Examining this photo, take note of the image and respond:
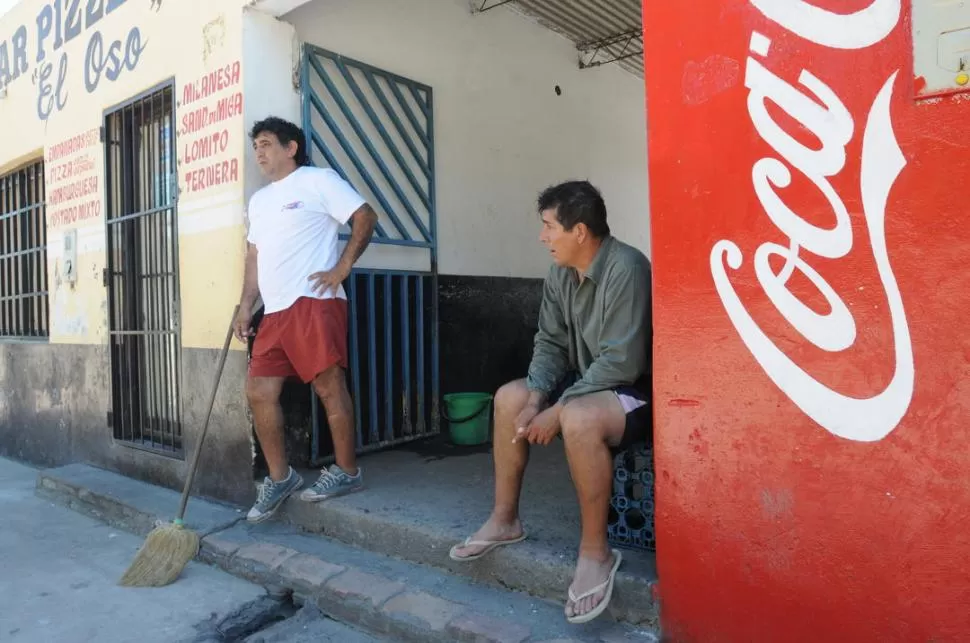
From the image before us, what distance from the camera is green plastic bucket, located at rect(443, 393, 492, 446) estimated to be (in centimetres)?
460

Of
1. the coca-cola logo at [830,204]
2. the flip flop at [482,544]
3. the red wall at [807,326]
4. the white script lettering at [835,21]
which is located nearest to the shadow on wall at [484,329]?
the flip flop at [482,544]

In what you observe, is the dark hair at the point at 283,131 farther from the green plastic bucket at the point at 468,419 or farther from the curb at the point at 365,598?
the curb at the point at 365,598

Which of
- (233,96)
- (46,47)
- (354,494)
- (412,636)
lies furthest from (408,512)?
(46,47)

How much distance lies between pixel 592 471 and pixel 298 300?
183 cm

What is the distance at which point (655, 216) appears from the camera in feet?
7.16

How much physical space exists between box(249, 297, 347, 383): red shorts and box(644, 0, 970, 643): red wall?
1.82 meters

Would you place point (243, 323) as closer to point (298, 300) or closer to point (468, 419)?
point (298, 300)

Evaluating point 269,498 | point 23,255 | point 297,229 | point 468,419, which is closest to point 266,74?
point 297,229

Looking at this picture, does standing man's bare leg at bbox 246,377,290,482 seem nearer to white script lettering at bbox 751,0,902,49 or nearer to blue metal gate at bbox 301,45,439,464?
blue metal gate at bbox 301,45,439,464

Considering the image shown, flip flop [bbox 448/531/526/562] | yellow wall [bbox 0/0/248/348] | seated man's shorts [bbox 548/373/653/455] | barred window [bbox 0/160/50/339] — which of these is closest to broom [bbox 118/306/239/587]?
yellow wall [bbox 0/0/248/348]

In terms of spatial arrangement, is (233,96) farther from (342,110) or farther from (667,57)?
(667,57)

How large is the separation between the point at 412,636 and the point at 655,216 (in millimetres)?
1705

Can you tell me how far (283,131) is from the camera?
3.62 m

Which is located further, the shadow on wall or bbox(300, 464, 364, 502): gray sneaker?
the shadow on wall
